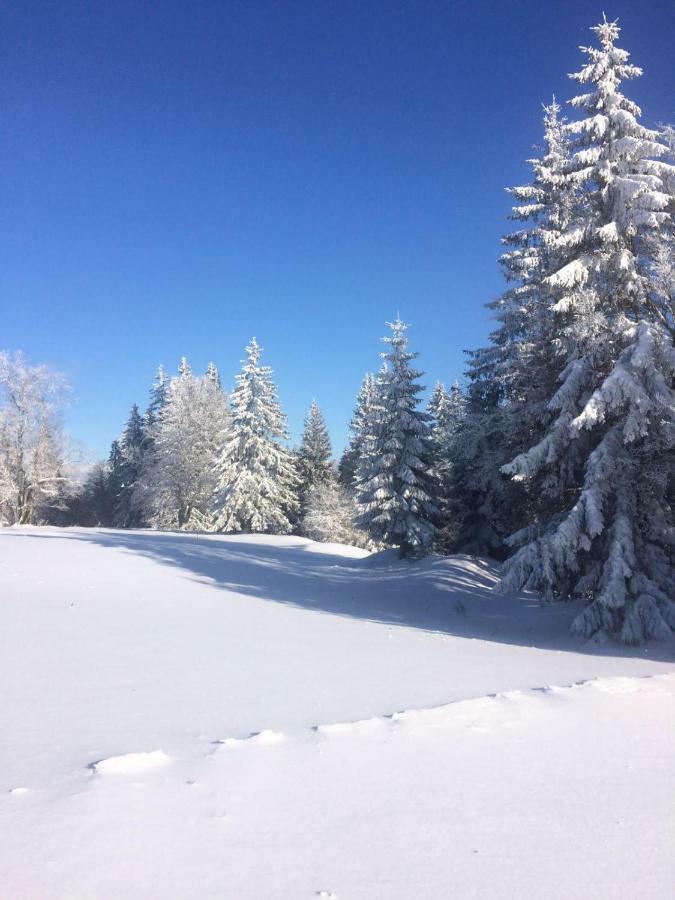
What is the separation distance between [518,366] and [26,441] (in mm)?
27242

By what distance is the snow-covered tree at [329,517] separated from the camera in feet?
125

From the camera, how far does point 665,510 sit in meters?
9.33

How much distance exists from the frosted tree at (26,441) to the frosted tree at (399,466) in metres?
19.6

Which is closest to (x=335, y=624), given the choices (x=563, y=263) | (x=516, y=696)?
(x=516, y=696)

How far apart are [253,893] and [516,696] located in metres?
3.46

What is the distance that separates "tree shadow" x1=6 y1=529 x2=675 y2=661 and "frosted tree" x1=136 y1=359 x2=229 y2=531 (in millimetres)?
12234

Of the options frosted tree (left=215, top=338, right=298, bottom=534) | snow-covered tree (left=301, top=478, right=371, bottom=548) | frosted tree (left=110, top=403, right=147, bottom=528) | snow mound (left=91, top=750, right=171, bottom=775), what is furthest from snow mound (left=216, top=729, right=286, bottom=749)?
frosted tree (left=110, top=403, right=147, bottom=528)

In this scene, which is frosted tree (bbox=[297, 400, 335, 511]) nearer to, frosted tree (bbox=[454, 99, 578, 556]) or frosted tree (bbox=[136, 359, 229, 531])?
frosted tree (bbox=[136, 359, 229, 531])

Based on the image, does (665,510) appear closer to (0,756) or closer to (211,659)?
(211,659)

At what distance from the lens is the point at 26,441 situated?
3034cm

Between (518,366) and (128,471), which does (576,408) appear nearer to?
(518,366)

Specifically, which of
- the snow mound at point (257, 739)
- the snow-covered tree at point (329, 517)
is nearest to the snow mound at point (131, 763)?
the snow mound at point (257, 739)

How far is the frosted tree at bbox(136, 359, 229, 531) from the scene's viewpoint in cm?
3288

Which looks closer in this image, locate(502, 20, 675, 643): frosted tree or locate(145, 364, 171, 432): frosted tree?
locate(502, 20, 675, 643): frosted tree
